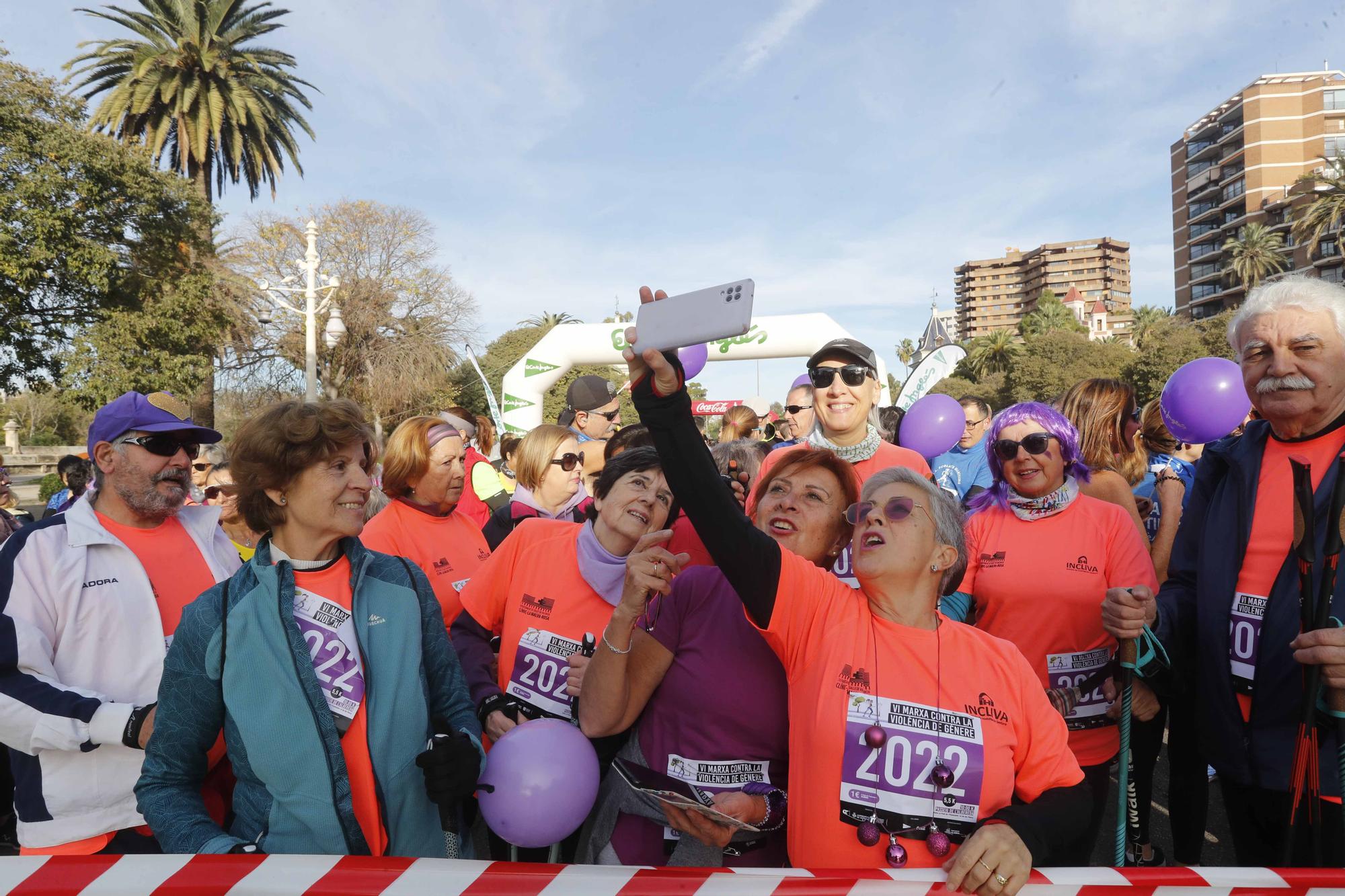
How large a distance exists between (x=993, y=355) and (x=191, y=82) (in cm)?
6038

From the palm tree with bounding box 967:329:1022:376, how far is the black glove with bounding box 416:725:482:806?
2702 inches

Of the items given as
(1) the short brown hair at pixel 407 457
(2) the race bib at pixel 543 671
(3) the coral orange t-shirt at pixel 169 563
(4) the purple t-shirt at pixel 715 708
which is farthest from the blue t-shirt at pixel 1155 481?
(3) the coral orange t-shirt at pixel 169 563

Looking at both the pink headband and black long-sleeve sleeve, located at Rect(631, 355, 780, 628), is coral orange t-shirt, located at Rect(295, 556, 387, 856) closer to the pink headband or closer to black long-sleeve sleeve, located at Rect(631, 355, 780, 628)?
black long-sleeve sleeve, located at Rect(631, 355, 780, 628)

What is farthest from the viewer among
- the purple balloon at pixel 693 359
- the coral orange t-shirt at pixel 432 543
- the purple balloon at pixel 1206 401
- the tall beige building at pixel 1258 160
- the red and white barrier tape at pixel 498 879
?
the tall beige building at pixel 1258 160

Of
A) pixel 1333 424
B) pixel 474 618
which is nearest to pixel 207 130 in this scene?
pixel 474 618

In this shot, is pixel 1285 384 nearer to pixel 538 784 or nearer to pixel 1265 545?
pixel 1265 545

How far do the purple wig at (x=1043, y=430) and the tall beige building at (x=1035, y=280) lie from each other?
14745 centimetres

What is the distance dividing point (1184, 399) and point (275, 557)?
13.6 ft

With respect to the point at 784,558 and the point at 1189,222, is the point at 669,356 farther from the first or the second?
the point at 1189,222

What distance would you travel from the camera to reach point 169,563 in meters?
2.69

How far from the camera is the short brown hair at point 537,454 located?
4500mm

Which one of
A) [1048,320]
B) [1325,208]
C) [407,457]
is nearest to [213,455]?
[407,457]

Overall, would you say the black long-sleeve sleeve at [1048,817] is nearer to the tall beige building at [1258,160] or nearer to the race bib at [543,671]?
the race bib at [543,671]

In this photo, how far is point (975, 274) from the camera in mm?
171625
